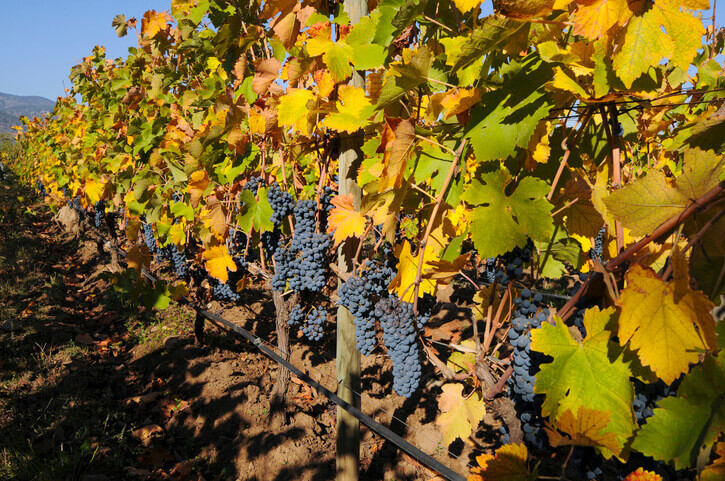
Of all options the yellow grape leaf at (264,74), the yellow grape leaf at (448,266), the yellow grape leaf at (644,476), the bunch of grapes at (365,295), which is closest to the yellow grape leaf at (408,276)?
the bunch of grapes at (365,295)

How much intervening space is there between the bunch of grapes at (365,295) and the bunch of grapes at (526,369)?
748 millimetres

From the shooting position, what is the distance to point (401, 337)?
160cm

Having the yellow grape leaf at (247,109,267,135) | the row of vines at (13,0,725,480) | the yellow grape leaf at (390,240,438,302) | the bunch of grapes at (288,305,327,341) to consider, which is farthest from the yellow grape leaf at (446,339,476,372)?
the yellow grape leaf at (247,109,267,135)

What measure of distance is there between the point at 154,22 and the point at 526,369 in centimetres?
428

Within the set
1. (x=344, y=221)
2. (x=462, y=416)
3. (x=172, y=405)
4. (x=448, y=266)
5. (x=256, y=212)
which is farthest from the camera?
(x=172, y=405)

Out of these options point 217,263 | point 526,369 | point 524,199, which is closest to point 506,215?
point 524,199

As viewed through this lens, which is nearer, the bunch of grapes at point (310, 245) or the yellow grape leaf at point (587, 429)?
the yellow grape leaf at point (587, 429)

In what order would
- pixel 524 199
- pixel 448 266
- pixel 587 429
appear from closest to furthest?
pixel 587 429 < pixel 524 199 < pixel 448 266

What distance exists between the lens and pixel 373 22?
4.98 ft

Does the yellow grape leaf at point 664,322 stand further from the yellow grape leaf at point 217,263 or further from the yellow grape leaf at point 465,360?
the yellow grape leaf at point 217,263

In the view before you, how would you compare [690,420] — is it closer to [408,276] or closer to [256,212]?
[408,276]

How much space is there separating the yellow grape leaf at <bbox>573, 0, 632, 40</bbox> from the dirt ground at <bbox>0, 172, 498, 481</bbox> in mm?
2709

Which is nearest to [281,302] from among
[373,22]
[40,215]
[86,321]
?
[373,22]

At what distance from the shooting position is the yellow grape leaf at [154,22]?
3.70 metres
